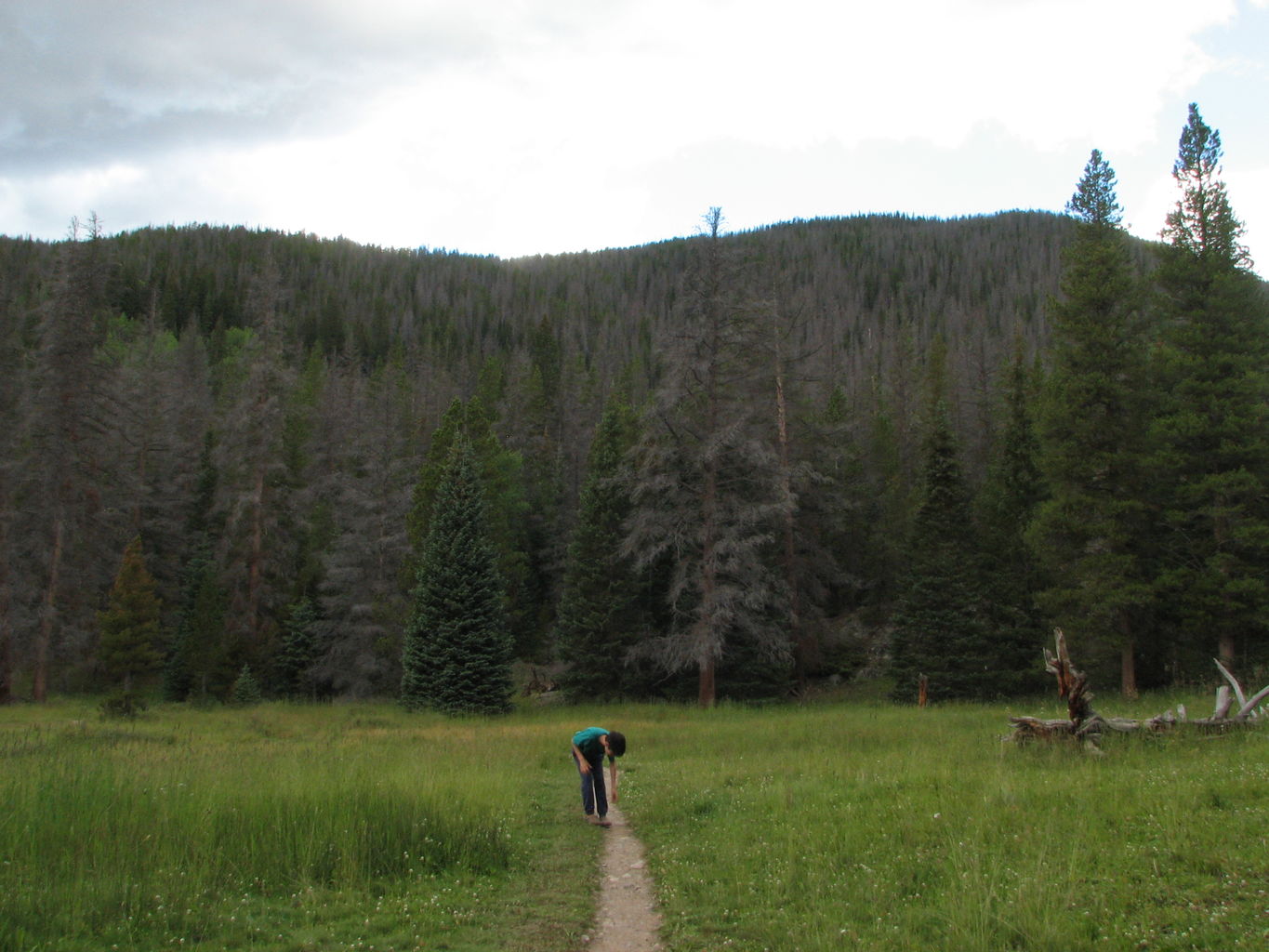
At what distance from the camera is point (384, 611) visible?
35406mm

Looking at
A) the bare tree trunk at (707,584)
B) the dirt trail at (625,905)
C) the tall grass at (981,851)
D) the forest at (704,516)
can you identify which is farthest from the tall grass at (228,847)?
the forest at (704,516)

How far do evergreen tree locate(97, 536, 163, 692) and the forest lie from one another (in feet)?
0.69

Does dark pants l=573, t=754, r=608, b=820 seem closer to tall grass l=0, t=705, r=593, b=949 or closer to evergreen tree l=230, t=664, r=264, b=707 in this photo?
tall grass l=0, t=705, r=593, b=949

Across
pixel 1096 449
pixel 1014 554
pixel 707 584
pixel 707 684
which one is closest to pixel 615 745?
pixel 707 584

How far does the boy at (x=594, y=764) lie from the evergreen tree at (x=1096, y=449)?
18165 mm

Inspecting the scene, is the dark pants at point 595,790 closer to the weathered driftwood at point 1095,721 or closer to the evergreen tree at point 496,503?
the weathered driftwood at point 1095,721

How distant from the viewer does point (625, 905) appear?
7.36m

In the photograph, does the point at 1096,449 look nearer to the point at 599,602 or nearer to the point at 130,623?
the point at 599,602

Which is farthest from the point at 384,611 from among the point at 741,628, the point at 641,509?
the point at 741,628

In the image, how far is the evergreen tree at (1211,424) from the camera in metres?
21.6

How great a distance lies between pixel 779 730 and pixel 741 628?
9978 millimetres

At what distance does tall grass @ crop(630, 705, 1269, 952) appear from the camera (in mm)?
5492

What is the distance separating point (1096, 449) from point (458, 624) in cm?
2201

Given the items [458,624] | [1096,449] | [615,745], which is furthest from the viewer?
[458,624]
